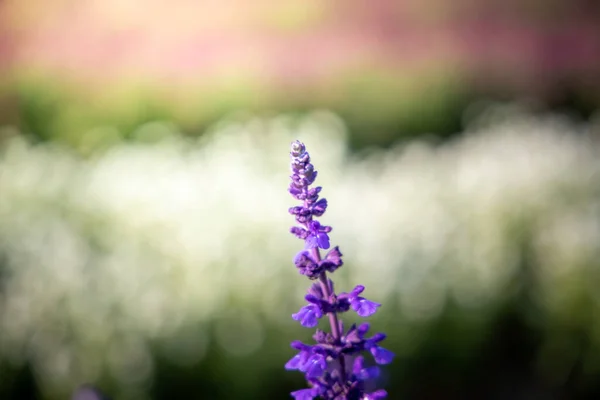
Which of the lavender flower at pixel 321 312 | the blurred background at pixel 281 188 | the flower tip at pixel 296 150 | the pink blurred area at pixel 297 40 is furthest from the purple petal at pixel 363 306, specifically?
the pink blurred area at pixel 297 40

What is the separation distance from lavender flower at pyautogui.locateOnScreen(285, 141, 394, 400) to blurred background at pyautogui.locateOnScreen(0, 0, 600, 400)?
840 millimetres

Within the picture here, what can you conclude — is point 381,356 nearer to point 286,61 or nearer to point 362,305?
point 362,305

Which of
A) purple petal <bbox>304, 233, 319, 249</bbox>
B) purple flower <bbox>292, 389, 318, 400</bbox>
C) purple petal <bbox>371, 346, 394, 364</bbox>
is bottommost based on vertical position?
purple flower <bbox>292, 389, 318, 400</bbox>

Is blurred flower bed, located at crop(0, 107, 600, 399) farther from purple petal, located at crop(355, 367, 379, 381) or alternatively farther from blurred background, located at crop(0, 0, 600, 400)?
purple petal, located at crop(355, 367, 379, 381)

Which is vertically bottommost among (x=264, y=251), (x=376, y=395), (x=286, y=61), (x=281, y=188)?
(x=376, y=395)

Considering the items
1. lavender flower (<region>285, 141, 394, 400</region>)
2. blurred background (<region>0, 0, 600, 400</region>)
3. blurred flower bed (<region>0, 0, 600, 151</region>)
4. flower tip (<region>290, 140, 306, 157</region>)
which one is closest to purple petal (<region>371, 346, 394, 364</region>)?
lavender flower (<region>285, 141, 394, 400</region>)

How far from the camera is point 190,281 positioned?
3.96ft

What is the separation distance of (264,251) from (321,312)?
87 centimetres

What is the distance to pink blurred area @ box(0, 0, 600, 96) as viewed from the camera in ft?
3.83

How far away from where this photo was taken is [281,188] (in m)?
1.27

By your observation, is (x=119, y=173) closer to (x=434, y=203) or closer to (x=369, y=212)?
(x=369, y=212)

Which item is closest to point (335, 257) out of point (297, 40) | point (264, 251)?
point (264, 251)

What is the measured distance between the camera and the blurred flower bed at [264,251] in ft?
3.88

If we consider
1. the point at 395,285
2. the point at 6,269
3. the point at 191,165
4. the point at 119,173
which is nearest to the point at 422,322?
the point at 395,285
